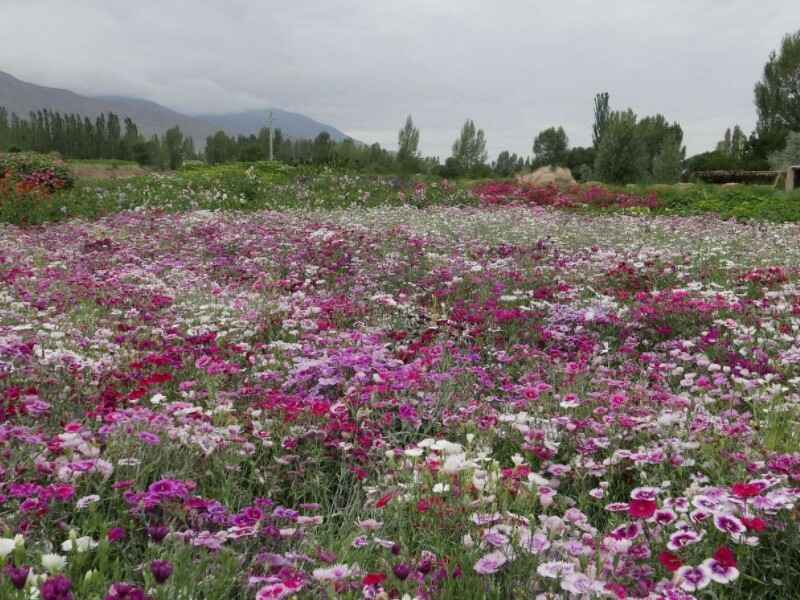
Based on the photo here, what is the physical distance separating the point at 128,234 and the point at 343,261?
17.0ft

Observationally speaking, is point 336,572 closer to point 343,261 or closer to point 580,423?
point 580,423

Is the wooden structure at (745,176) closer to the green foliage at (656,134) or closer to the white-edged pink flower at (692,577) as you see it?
the green foliage at (656,134)

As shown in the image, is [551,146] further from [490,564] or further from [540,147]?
[490,564]

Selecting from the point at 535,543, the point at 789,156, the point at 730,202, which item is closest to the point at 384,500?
the point at 535,543

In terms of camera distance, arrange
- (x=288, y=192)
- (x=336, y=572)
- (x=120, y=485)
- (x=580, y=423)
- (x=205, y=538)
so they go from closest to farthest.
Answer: (x=336, y=572)
(x=205, y=538)
(x=120, y=485)
(x=580, y=423)
(x=288, y=192)

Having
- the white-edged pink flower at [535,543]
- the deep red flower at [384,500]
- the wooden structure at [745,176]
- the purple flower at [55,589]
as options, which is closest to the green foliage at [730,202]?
the wooden structure at [745,176]

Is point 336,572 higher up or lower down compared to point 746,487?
lower down

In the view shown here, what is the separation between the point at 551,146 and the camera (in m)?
59.4

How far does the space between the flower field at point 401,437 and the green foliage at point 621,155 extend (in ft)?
86.4

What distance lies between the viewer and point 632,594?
228 cm

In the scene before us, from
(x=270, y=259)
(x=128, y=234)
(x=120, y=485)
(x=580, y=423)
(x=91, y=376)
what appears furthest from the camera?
(x=128, y=234)

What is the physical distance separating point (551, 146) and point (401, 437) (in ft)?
192

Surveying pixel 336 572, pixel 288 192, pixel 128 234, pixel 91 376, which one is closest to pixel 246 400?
pixel 91 376

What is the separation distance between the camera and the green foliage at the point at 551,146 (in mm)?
58138
